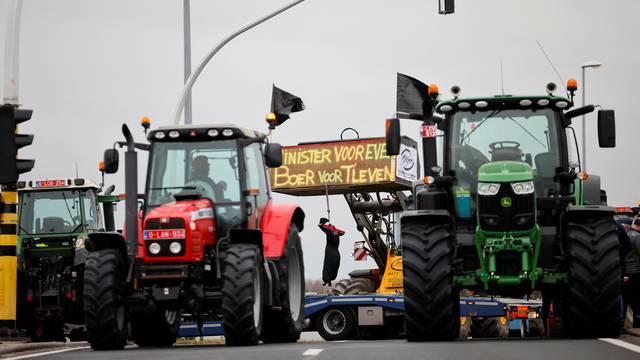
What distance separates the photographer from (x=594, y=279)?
14766mm

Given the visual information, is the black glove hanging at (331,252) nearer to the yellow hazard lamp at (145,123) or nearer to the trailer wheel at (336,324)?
the trailer wheel at (336,324)

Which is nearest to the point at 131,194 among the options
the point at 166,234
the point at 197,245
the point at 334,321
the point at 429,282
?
the point at 166,234

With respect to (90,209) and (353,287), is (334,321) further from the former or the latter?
(90,209)

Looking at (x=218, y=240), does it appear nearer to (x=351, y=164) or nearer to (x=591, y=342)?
(x=591, y=342)

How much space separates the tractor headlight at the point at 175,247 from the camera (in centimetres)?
1571

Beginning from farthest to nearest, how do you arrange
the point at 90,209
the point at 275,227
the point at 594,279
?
1. the point at 90,209
2. the point at 275,227
3. the point at 594,279

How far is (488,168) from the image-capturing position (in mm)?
15203

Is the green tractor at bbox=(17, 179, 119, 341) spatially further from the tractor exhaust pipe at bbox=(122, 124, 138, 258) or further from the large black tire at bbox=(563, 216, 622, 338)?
the large black tire at bbox=(563, 216, 622, 338)

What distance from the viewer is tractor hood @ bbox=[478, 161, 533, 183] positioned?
15.1 meters

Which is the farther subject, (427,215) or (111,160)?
(111,160)

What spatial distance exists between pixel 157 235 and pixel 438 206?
3.50m

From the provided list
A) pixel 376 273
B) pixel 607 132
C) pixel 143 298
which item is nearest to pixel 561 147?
pixel 607 132

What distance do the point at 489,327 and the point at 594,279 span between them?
1143cm

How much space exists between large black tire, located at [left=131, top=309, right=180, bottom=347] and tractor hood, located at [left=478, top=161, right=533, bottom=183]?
5.11 m
